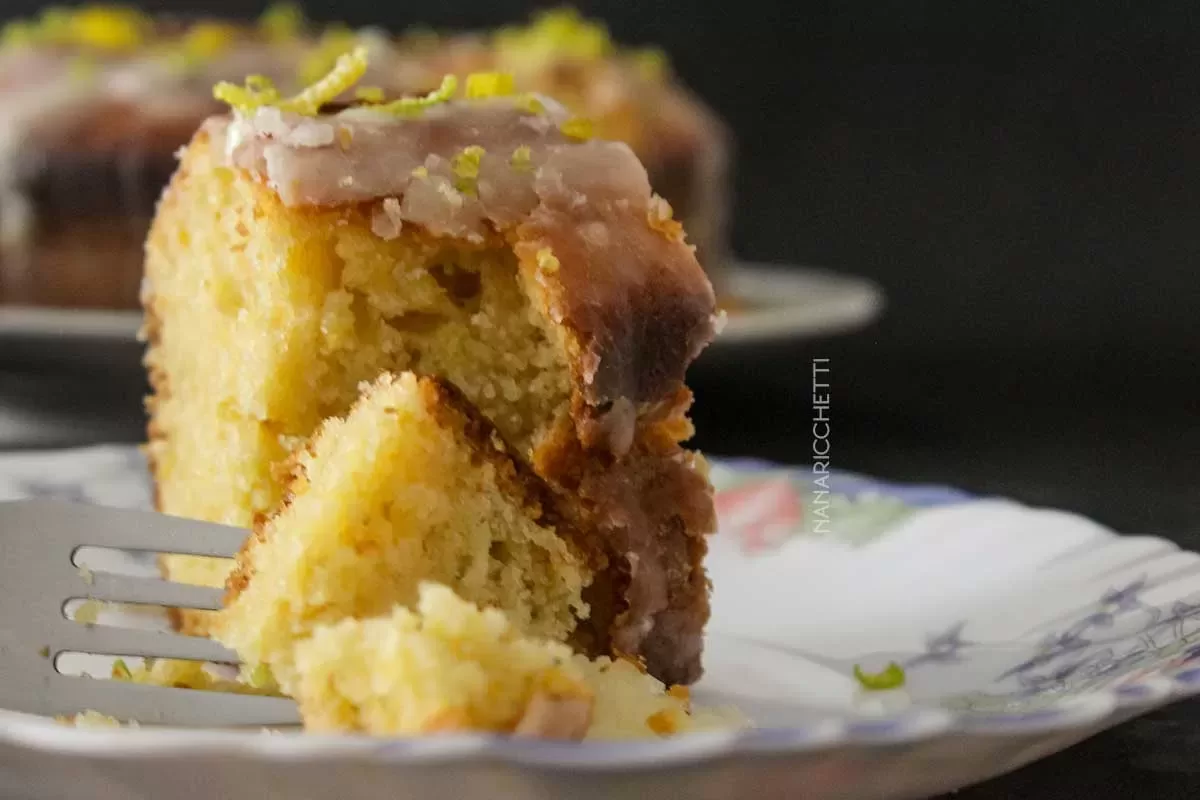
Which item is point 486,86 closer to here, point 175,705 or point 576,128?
point 576,128

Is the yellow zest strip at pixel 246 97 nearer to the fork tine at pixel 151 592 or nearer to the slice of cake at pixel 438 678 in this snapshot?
the fork tine at pixel 151 592

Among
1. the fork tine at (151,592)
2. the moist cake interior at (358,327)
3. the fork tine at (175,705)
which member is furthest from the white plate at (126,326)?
the fork tine at (175,705)

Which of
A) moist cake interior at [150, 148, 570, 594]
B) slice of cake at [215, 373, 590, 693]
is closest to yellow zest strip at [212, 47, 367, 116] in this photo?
moist cake interior at [150, 148, 570, 594]

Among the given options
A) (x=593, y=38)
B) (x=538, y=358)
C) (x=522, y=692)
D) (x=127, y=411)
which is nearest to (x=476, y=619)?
(x=522, y=692)

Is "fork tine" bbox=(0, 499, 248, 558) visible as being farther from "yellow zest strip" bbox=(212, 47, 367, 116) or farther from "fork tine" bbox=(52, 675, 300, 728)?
"yellow zest strip" bbox=(212, 47, 367, 116)

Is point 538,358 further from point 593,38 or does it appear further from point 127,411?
point 593,38

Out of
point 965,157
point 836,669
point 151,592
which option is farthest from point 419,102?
point 965,157
